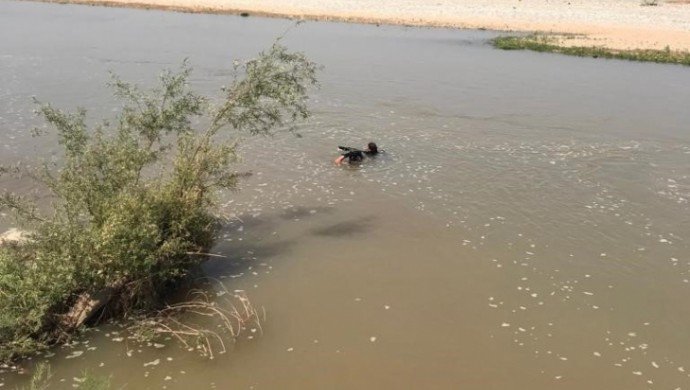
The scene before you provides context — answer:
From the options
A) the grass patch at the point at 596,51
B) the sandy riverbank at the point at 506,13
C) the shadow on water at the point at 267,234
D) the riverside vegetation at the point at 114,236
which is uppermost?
the sandy riverbank at the point at 506,13

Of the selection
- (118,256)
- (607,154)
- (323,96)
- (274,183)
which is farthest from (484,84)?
(118,256)

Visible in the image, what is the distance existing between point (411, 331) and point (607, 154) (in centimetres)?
1241

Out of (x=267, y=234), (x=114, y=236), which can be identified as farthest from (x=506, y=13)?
(x=114, y=236)

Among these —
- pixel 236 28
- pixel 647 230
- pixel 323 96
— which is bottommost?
pixel 647 230

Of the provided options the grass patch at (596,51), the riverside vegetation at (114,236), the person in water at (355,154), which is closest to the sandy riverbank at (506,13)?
the grass patch at (596,51)

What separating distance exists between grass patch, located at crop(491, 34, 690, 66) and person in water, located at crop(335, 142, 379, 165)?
23141 millimetres

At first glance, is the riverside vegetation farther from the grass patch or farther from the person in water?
the grass patch

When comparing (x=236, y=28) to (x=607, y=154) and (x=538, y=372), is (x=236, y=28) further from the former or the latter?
(x=538, y=372)

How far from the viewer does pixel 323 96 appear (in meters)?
26.3

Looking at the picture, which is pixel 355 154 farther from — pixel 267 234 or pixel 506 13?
pixel 506 13

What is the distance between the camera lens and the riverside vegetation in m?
9.90

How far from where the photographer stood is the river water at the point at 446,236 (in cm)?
1020

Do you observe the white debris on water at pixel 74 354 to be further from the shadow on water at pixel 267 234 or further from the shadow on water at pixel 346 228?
the shadow on water at pixel 346 228

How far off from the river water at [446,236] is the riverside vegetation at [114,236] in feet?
1.85
